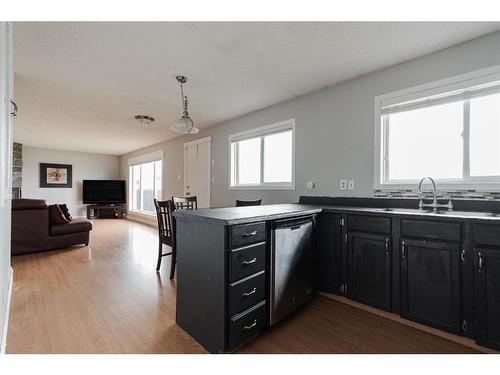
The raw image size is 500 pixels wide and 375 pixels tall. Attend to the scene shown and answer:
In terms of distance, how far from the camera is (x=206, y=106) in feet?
12.9

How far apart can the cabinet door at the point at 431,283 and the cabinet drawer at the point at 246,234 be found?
1.11 meters

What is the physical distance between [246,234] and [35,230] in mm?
3987

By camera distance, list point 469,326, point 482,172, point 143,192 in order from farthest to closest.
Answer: point 143,192 → point 482,172 → point 469,326

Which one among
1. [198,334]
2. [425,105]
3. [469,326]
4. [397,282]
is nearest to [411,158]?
[425,105]

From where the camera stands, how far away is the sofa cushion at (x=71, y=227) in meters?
4.11

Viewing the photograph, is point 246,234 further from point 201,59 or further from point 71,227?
point 71,227

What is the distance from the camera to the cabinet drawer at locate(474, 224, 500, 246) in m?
1.57

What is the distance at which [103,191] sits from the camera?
883 centimetres

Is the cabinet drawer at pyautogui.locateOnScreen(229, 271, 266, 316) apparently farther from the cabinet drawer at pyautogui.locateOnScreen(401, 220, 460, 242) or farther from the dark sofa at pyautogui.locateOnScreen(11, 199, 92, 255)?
the dark sofa at pyautogui.locateOnScreen(11, 199, 92, 255)

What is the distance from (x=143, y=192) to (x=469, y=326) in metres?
8.16

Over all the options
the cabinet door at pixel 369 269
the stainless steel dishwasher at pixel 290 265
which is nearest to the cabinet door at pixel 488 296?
the cabinet door at pixel 369 269

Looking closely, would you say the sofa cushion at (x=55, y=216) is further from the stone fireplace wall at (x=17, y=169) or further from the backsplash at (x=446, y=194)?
the backsplash at (x=446, y=194)

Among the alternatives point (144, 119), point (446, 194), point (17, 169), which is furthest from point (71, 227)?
point (446, 194)
